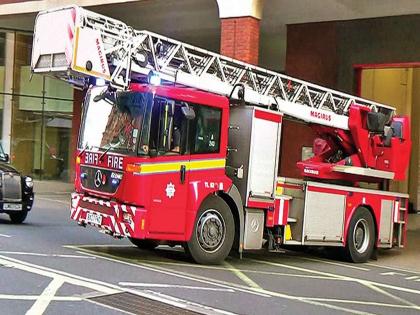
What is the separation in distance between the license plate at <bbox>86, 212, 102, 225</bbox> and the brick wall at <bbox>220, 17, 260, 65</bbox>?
7.12 m

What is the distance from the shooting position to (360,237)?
1303 cm

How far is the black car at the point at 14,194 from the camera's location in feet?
43.4

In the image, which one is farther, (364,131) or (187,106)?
(364,131)

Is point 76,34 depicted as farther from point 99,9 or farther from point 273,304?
point 99,9

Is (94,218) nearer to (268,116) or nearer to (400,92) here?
(268,116)

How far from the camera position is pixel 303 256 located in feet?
43.5

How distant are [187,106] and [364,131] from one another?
5.04 metres

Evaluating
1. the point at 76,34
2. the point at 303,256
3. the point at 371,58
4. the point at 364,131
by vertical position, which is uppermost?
the point at 371,58

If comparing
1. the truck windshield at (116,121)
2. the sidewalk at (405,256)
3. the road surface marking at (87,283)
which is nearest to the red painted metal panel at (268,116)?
the truck windshield at (116,121)

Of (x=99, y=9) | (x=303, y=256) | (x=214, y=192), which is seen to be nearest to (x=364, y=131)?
(x=303, y=256)

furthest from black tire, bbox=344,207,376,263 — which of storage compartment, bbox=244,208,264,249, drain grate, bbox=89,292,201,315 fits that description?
drain grate, bbox=89,292,201,315

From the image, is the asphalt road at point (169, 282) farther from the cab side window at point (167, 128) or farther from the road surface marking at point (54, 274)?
the cab side window at point (167, 128)

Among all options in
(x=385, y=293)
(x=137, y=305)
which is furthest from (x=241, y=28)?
(x=137, y=305)

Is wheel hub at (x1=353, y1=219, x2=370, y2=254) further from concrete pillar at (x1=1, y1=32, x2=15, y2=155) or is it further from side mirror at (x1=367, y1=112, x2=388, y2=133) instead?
concrete pillar at (x1=1, y1=32, x2=15, y2=155)
